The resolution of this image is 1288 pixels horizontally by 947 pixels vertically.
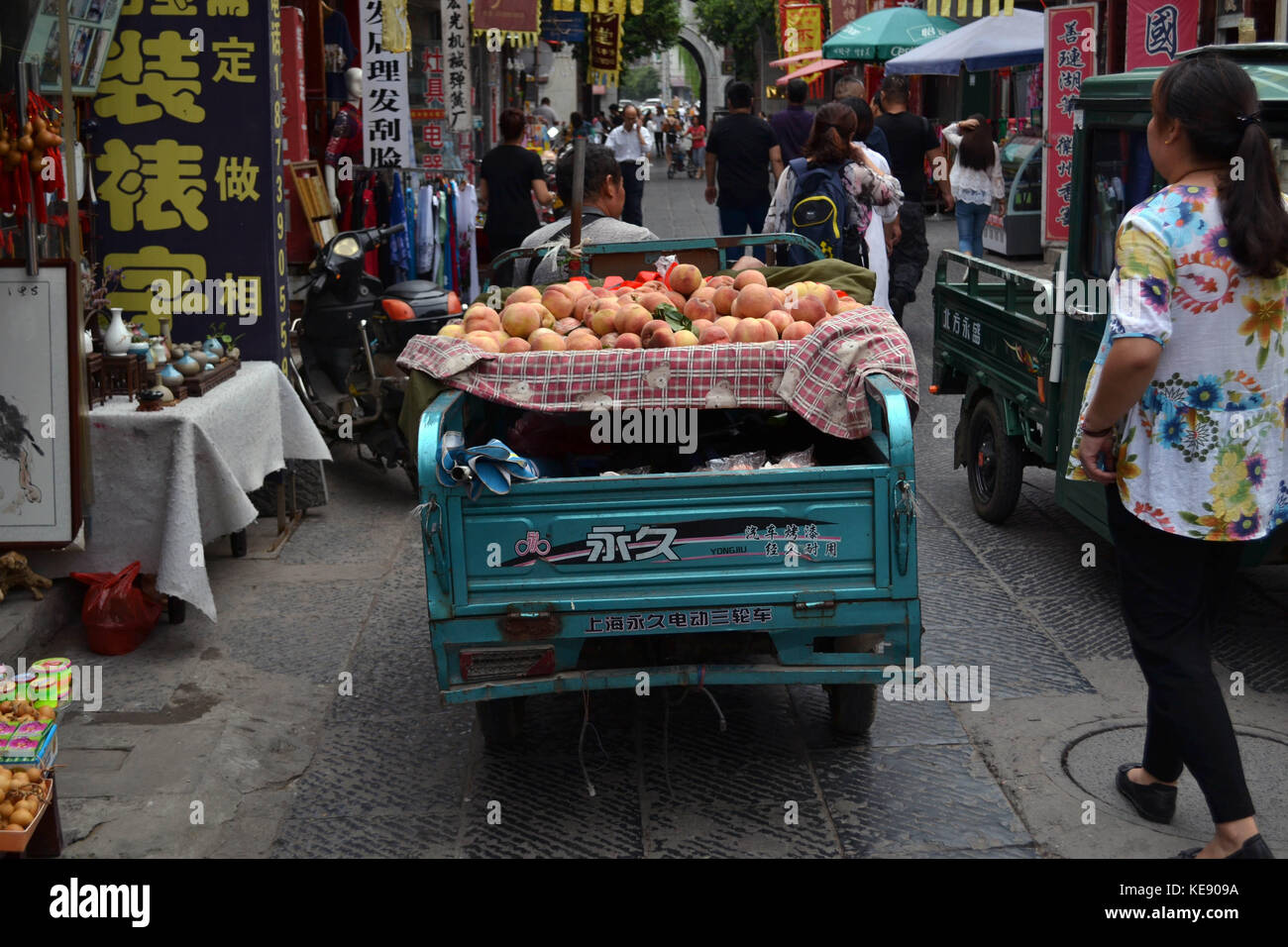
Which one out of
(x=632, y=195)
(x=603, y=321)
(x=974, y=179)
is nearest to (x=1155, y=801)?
(x=603, y=321)

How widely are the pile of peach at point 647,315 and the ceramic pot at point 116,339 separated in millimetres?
1770

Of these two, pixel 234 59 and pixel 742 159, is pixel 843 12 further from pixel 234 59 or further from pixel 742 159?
pixel 234 59

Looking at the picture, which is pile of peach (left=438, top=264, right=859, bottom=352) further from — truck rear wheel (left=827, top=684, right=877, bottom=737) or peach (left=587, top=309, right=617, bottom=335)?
truck rear wheel (left=827, top=684, right=877, bottom=737)

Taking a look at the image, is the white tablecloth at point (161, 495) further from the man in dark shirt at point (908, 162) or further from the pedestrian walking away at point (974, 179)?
the pedestrian walking away at point (974, 179)

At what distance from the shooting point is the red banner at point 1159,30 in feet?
39.5

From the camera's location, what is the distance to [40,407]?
554 centimetres

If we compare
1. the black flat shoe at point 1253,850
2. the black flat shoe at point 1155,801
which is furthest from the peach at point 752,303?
the black flat shoe at point 1253,850

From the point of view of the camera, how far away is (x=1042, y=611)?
5.99 m

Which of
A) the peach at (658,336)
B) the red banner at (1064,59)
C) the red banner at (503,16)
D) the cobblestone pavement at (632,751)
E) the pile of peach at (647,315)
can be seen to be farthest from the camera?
the red banner at (503,16)

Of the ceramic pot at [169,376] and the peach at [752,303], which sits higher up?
the peach at [752,303]

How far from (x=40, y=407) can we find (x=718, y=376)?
289 cm

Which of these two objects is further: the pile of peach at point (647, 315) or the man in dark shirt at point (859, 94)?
the man in dark shirt at point (859, 94)
